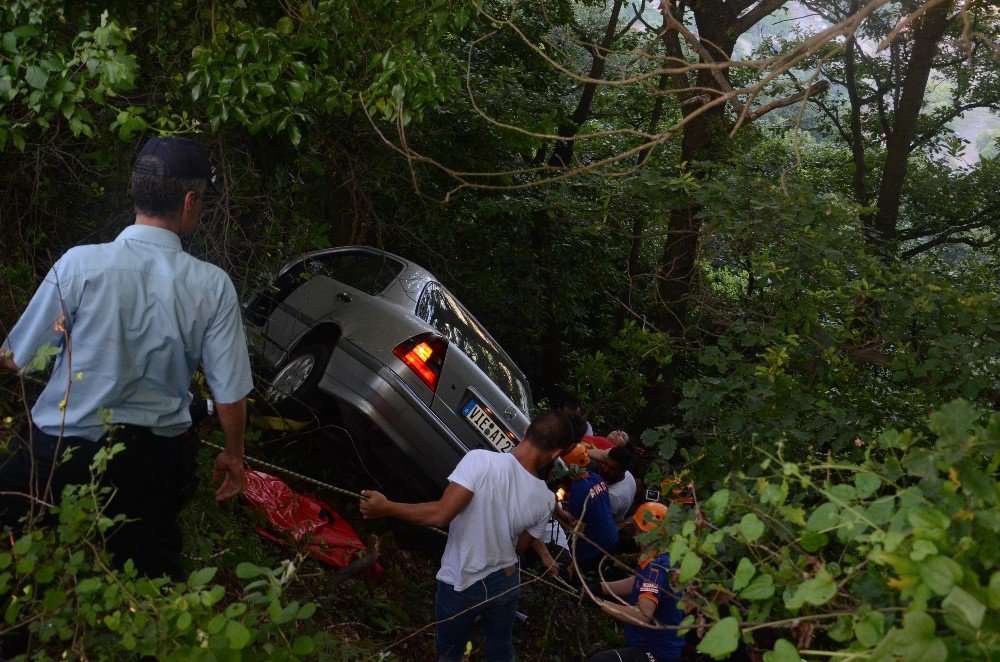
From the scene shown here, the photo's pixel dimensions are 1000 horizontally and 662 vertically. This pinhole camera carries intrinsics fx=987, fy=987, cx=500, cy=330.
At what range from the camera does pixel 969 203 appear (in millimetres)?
15656

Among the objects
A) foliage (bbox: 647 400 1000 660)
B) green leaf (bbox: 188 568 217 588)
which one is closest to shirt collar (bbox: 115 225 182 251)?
green leaf (bbox: 188 568 217 588)

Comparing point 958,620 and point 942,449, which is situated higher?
point 942,449

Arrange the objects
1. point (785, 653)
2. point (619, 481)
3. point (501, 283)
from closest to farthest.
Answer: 1. point (785, 653)
2. point (619, 481)
3. point (501, 283)

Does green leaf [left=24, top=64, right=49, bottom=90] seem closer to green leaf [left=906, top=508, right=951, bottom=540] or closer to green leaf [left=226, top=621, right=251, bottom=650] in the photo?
green leaf [left=226, top=621, right=251, bottom=650]

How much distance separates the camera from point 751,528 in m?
2.41

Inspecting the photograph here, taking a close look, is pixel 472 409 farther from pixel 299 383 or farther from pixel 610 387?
pixel 610 387

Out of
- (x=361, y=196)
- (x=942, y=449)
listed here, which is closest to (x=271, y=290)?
(x=361, y=196)

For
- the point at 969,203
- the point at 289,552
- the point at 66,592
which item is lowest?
the point at 289,552

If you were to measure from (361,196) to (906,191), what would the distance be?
11851mm

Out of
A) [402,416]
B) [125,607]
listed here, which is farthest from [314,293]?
[125,607]

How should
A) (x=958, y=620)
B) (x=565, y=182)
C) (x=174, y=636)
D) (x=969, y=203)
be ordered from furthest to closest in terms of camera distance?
(x=969, y=203) → (x=565, y=182) → (x=174, y=636) → (x=958, y=620)

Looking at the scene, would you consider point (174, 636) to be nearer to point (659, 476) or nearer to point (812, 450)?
point (659, 476)

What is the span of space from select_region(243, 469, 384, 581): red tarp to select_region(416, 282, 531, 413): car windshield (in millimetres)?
1428

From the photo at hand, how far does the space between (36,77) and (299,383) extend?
2.65 meters
